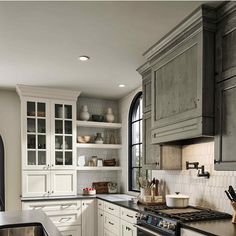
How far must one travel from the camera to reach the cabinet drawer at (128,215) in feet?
10.8

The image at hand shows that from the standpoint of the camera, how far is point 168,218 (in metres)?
2.50

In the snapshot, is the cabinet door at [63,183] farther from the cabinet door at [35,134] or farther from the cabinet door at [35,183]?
the cabinet door at [35,134]

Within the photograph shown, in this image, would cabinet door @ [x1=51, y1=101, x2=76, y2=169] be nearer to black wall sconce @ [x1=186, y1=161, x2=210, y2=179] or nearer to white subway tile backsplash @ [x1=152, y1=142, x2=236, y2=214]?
white subway tile backsplash @ [x1=152, y1=142, x2=236, y2=214]

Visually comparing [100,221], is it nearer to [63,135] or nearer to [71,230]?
[71,230]

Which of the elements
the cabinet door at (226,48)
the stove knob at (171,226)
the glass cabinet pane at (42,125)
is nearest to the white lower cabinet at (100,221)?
the glass cabinet pane at (42,125)

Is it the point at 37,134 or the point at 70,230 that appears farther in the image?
the point at 37,134

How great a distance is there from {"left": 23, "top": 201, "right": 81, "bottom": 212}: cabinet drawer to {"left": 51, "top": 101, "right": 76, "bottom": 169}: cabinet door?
58cm

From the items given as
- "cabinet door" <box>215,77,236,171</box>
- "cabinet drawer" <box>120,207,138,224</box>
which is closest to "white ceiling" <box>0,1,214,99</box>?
"cabinet door" <box>215,77,236,171</box>

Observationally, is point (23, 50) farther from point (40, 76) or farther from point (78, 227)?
point (78, 227)

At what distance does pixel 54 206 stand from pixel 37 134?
3.72 feet

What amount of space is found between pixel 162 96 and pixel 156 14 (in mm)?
867

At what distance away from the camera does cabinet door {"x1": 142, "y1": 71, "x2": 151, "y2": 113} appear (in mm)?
3554

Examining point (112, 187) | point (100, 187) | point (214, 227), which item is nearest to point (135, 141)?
point (112, 187)

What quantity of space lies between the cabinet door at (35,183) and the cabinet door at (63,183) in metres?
0.09
